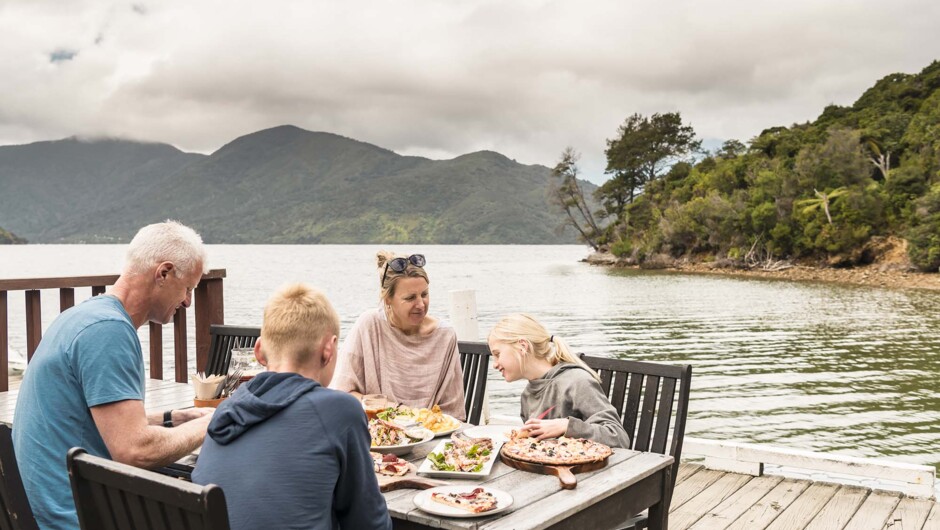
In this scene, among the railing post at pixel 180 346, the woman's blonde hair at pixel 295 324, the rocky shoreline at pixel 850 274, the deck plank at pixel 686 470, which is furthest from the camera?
the rocky shoreline at pixel 850 274

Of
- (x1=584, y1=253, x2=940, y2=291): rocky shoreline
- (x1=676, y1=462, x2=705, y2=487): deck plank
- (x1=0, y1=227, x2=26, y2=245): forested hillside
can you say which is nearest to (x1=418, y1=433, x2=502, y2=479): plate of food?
(x1=676, y1=462, x2=705, y2=487): deck plank

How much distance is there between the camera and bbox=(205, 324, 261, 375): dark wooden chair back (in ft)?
16.0

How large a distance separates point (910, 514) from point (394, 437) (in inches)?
139

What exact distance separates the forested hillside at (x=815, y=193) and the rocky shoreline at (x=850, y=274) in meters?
1.12

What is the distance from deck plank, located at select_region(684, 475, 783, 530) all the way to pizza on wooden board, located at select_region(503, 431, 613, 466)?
2.18 m

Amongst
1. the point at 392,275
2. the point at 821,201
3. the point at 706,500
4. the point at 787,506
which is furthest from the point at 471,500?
the point at 821,201

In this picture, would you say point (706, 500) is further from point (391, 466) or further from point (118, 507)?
point (118, 507)

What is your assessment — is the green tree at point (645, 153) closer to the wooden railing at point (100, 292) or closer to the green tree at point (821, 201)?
the green tree at point (821, 201)

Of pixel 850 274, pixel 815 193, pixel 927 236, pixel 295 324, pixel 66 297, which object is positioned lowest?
pixel 850 274

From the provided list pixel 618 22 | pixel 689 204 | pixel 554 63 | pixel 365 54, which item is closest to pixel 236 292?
pixel 689 204

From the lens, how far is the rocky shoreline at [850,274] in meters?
40.8

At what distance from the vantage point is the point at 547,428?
281cm

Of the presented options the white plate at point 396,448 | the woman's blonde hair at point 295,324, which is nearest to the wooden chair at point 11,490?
the woman's blonde hair at point 295,324

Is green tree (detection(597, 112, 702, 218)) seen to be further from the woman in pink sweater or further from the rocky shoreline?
the woman in pink sweater
